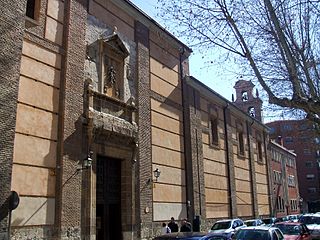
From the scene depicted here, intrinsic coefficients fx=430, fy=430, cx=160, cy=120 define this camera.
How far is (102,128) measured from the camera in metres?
18.2

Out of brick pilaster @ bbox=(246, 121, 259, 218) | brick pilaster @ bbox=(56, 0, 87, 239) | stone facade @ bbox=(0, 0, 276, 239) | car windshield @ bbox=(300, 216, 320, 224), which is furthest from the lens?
brick pilaster @ bbox=(246, 121, 259, 218)

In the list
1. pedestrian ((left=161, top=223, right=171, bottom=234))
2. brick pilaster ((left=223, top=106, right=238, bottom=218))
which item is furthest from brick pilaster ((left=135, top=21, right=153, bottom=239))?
brick pilaster ((left=223, top=106, right=238, bottom=218))

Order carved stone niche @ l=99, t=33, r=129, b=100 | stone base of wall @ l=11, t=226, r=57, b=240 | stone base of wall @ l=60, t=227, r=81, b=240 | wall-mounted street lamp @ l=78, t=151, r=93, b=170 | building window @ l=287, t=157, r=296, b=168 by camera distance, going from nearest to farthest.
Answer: stone base of wall @ l=11, t=226, r=57, b=240
stone base of wall @ l=60, t=227, r=81, b=240
wall-mounted street lamp @ l=78, t=151, r=93, b=170
carved stone niche @ l=99, t=33, r=129, b=100
building window @ l=287, t=157, r=296, b=168

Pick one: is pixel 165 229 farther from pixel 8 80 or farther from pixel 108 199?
pixel 8 80

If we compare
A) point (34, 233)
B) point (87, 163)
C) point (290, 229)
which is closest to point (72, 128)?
point (87, 163)

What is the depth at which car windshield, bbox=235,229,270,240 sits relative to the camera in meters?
14.1

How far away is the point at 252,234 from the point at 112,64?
33.6ft

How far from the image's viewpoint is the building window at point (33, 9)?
16394 mm

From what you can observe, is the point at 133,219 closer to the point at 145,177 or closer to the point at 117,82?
the point at 145,177

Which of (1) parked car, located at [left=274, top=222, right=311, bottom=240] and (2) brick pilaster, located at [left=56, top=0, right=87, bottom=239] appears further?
(1) parked car, located at [left=274, top=222, right=311, bottom=240]

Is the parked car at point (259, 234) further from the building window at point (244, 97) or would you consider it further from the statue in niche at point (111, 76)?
the building window at point (244, 97)

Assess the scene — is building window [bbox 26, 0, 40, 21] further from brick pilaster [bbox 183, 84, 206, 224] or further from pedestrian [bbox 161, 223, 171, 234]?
brick pilaster [bbox 183, 84, 206, 224]

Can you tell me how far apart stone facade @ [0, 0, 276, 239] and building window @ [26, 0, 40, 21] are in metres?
0.06

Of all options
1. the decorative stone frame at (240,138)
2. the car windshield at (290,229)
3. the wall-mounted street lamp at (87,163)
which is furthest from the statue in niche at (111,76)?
the decorative stone frame at (240,138)
